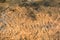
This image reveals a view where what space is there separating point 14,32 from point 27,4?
327 millimetres

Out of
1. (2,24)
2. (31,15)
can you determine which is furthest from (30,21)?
(2,24)

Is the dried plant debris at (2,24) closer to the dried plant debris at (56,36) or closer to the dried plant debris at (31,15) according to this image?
the dried plant debris at (31,15)

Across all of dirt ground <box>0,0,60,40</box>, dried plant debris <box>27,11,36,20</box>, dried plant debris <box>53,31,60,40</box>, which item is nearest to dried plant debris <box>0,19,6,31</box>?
dirt ground <box>0,0,60,40</box>

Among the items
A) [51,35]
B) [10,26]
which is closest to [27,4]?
[10,26]

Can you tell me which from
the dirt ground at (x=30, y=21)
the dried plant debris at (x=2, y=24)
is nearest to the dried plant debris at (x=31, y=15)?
the dirt ground at (x=30, y=21)

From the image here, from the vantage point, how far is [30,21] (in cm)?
137

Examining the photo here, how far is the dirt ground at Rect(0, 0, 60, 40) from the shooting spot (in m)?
1.30

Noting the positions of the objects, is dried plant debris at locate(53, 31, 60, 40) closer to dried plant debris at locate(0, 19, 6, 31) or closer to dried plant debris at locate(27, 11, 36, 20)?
dried plant debris at locate(27, 11, 36, 20)

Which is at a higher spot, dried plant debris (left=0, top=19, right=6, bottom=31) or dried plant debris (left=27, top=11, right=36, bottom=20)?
dried plant debris (left=27, top=11, right=36, bottom=20)

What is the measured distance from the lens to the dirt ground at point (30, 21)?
130cm

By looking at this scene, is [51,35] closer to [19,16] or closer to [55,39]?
[55,39]

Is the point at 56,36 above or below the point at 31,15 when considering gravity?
below

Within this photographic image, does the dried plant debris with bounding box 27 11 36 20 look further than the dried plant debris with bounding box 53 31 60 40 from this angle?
Yes

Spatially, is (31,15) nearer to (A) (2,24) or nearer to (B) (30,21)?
(B) (30,21)
